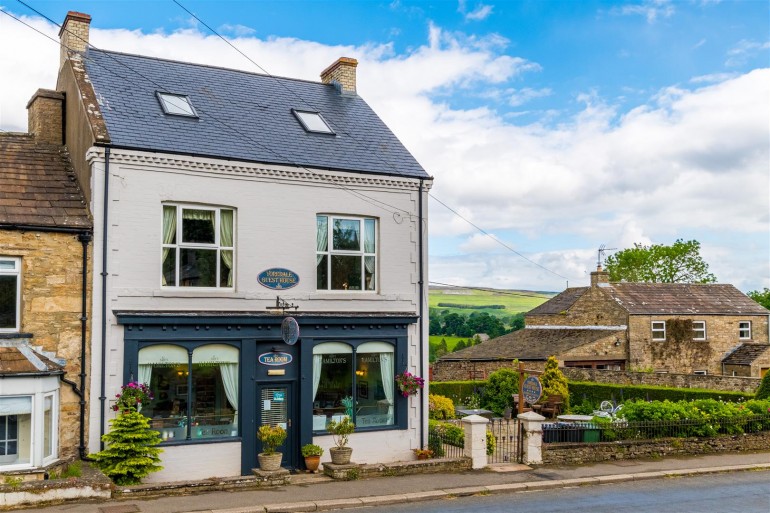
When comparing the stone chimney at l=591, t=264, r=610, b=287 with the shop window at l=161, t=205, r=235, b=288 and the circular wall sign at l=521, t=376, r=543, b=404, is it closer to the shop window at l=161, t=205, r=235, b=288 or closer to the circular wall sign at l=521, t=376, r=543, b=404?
the circular wall sign at l=521, t=376, r=543, b=404

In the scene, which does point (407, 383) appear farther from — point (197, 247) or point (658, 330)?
point (658, 330)

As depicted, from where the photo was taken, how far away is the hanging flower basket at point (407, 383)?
60.4ft

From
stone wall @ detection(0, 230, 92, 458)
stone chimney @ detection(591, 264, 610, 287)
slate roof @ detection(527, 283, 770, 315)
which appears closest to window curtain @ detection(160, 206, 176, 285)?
stone wall @ detection(0, 230, 92, 458)

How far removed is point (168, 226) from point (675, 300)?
33689 millimetres

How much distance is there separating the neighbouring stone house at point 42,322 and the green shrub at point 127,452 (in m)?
0.85

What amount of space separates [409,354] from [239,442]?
4691 mm

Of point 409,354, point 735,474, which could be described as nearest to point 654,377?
point 735,474

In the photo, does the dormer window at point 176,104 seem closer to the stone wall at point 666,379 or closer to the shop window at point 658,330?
the stone wall at point 666,379

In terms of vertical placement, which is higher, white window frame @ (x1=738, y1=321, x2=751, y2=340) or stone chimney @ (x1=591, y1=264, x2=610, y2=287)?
stone chimney @ (x1=591, y1=264, x2=610, y2=287)

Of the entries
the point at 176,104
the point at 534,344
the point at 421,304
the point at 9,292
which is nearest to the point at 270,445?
the point at 421,304

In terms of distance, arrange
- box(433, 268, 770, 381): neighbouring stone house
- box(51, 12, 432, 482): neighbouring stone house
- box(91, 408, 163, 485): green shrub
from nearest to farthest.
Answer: box(91, 408, 163, 485): green shrub, box(51, 12, 432, 482): neighbouring stone house, box(433, 268, 770, 381): neighbouring stone house

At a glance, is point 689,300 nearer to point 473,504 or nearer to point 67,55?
point 473,504

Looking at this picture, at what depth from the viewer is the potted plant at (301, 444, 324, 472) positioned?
16703 millimetres

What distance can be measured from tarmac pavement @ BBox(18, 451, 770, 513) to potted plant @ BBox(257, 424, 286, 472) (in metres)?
0.71
